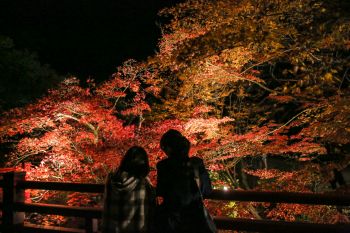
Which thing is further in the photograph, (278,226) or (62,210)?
(62,210)

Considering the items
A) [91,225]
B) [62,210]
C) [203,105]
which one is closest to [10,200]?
[62,210]

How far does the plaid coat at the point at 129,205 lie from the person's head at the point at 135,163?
5cm

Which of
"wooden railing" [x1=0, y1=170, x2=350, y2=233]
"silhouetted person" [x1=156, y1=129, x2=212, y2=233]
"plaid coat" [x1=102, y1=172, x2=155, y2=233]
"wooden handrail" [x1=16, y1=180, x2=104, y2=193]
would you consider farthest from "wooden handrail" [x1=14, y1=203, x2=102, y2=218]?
"silhouetted person" [x1=156, y1=129, x2=212, y2=233]

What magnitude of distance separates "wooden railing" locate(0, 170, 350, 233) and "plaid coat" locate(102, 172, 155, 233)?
87cm

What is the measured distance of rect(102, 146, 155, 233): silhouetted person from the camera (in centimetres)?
327

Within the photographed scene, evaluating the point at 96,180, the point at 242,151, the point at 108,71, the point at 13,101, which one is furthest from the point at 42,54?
the point at 242,151

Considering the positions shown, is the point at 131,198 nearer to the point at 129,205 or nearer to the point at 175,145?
the point at 129,205

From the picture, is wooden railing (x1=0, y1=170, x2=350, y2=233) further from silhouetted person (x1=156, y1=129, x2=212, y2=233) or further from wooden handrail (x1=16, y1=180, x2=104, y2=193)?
silhouetted person (x1=156, y1=129, x2=212, y2=233)

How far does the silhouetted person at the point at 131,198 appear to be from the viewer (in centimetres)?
327

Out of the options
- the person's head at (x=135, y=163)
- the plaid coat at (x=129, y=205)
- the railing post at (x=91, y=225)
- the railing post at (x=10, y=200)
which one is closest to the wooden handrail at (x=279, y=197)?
the railing post at (x=91, y=225)

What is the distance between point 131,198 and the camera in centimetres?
327

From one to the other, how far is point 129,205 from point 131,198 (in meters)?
0.06

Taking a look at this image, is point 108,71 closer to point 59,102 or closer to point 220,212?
point 59,102

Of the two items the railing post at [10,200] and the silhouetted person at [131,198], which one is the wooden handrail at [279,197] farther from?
the railing post at [10,200]
